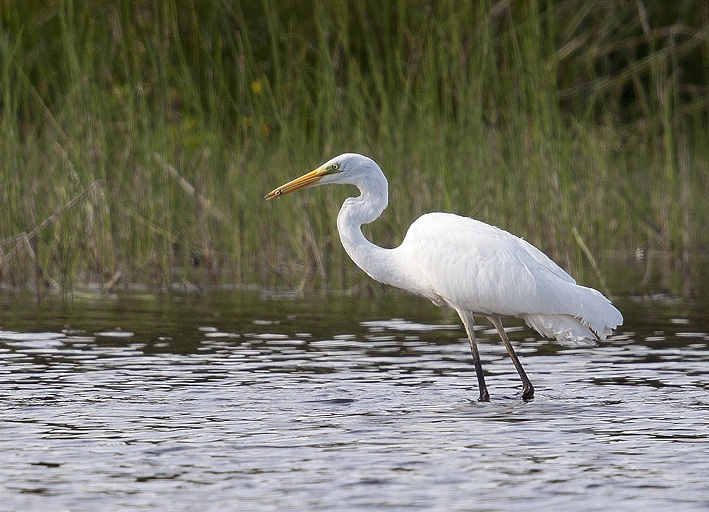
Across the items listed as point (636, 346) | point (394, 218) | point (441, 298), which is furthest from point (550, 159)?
point (441, 298)

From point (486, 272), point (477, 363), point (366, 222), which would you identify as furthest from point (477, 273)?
point (366, 222)

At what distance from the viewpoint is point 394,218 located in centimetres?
1085

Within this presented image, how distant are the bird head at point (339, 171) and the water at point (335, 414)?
3.50 feet

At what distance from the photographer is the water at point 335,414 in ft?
15.6

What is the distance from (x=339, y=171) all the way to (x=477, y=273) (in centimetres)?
109

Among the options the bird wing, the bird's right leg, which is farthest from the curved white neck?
the bird's right leg

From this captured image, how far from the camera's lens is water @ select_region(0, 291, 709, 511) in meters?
4.75

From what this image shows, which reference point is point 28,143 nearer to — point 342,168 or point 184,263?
point 184,263

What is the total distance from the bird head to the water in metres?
1.07

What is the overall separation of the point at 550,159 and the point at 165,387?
14.8 ft

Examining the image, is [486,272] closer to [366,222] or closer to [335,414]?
[366,222]

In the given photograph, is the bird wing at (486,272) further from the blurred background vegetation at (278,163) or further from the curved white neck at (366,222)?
the blurred background vegetation at (278,163)

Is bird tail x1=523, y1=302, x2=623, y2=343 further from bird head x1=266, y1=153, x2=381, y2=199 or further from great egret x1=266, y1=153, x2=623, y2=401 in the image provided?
bird head x1=266, y1=153, x2=381, y2=199

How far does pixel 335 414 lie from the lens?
6254mm
